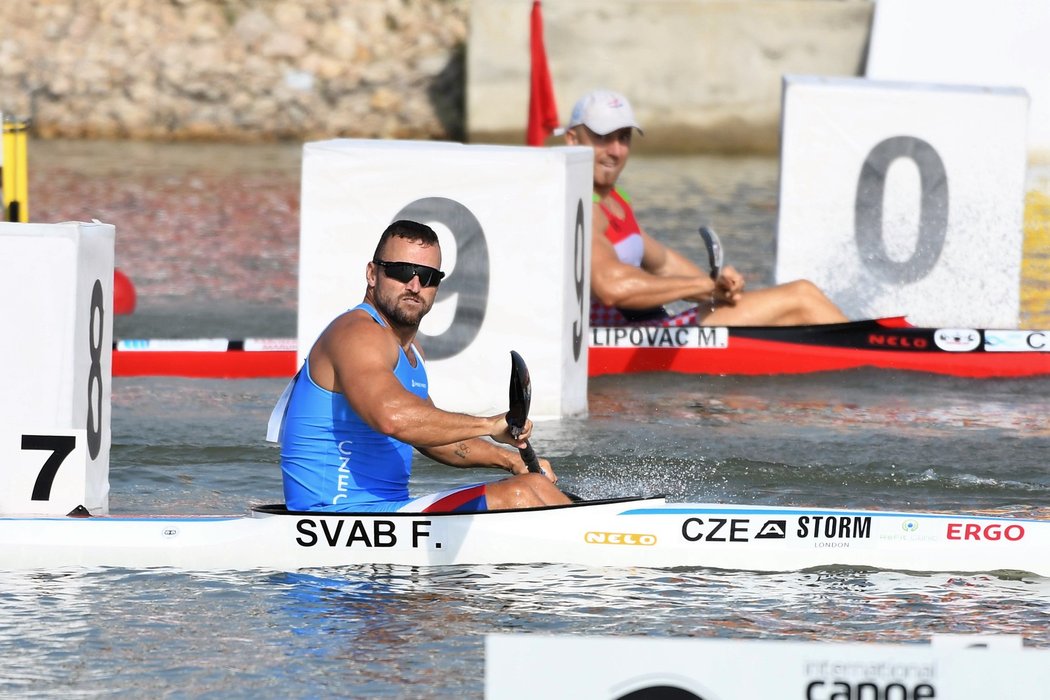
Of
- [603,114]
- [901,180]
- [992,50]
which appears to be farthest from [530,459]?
[992,50]

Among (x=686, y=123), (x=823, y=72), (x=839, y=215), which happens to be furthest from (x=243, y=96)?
(x=839, y=215)

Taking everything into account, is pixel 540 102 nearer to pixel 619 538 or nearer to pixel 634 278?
pixel 634 278

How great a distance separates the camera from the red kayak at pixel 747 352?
33.0 feet

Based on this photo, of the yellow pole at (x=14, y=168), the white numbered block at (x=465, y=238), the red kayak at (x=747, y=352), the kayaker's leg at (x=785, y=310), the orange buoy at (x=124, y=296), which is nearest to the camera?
the white numbered block at (x=465, y=238)

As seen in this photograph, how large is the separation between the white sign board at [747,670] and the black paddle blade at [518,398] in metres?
2.00

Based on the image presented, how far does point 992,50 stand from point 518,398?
13.5m

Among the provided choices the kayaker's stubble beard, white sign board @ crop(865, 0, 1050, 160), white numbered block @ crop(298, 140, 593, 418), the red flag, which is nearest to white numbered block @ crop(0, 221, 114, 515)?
the kayaker's stubble beard

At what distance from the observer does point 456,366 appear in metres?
8.82

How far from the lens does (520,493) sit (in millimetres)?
6113

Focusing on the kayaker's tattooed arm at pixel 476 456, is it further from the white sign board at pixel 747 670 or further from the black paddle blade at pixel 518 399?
the white sign board at pixel 747 670

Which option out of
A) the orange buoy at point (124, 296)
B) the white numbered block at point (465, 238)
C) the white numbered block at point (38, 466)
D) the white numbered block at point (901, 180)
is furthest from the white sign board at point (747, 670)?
the orange buoy at point (124, 296)

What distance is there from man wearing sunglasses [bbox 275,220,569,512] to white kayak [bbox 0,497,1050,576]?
0.34 feet

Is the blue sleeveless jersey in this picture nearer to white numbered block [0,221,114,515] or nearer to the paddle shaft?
the paddle shaft

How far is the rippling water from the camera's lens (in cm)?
542
